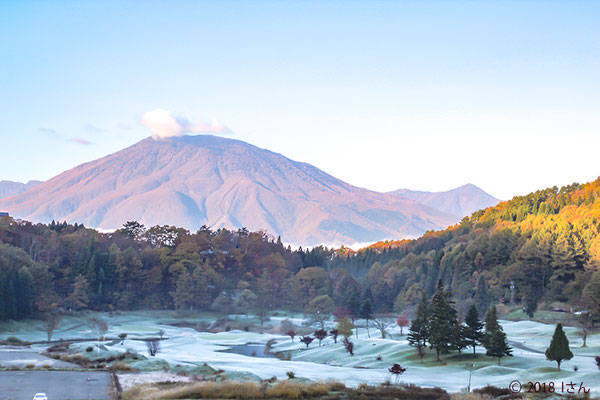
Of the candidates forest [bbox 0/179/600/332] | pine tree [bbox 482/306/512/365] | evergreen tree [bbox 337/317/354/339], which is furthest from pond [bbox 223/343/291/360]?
pine tree [bbox 482/306/512/365]

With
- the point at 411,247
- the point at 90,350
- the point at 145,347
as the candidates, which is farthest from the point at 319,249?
the point at 90,350

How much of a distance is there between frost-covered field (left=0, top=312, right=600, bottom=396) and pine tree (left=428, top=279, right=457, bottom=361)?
1.30 metres

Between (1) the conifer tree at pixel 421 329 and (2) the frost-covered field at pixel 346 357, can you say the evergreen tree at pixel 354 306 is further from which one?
(1) the conifer tree at pixel 421 329

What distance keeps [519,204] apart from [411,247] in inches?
1181

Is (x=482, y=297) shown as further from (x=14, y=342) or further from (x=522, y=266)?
(x=14, y=342)

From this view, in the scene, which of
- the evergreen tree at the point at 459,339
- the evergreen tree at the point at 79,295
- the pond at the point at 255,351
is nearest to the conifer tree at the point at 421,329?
the evergreen tree at the point at 459,339

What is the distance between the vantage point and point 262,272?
437 ft

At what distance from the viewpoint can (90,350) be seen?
51.3 meters

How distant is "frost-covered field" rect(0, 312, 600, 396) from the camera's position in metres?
42.1

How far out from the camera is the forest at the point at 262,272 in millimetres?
95938

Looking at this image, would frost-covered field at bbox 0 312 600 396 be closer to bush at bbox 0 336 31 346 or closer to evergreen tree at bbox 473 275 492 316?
bush at bbox 0 336 31 346

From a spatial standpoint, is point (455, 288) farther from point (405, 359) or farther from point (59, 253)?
point (59, 253)

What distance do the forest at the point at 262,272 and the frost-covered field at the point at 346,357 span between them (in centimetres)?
713

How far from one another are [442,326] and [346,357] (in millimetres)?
12758
